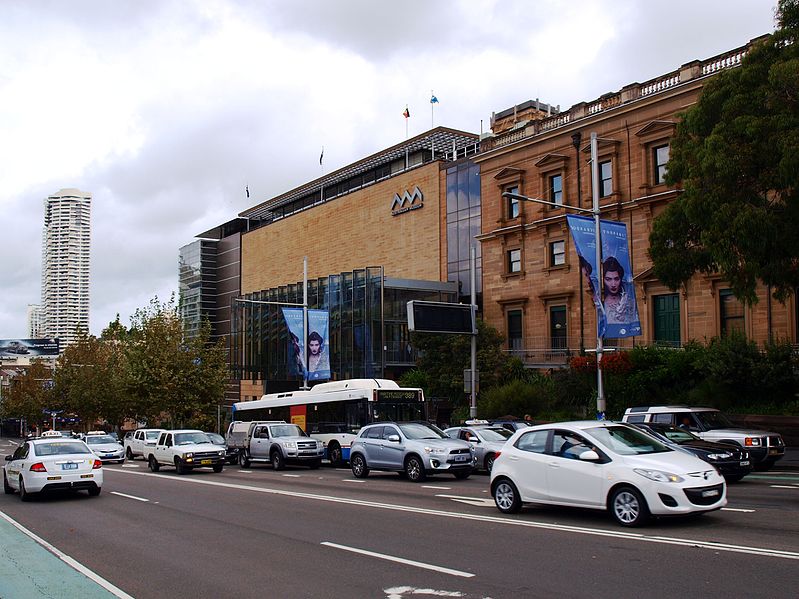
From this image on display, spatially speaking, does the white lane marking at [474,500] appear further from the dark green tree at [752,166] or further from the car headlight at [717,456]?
the dark green tree at [752,166]

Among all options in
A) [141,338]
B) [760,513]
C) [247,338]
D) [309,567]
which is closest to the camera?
[309,567]

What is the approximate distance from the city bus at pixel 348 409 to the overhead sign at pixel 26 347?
146 meters

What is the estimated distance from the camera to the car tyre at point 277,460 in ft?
101

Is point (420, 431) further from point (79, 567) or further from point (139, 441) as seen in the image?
point (139, 441)

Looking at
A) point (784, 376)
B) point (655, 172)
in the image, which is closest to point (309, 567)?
point (784, 376)

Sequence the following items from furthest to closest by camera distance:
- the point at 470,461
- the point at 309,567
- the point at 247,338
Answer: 1. the point at 247,338
2. the point at 470,461
3. the point at 309,567

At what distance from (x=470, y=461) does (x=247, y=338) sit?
48257 millimetres

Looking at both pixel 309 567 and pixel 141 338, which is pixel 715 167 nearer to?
pixel 309 567

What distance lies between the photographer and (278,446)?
102 ft

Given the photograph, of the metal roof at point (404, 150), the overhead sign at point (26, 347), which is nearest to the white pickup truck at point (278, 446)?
the metal roof at point (404, 150)

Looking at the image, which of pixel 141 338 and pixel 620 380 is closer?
pixel 620 380

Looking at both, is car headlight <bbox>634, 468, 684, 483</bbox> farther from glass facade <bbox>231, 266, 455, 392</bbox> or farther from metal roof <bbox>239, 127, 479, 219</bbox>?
metal roof <bbox>239, 127, 479, 219</bbox>

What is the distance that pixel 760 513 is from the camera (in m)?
13.3

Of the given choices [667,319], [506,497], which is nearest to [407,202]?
[667,319]
